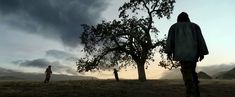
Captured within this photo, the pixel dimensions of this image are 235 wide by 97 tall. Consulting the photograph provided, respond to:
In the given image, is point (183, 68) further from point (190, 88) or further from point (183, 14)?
point (183, 14)

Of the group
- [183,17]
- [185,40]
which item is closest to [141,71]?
[183,17]

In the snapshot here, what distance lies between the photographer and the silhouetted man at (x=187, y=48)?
11.7m

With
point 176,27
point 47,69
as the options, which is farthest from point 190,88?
point 47,69

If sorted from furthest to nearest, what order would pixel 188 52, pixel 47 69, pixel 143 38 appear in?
pixel 143 38 < pixel 47 69 < pixel 188 52

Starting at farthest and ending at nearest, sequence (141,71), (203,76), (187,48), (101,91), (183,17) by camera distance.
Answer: (203,76), (141,71), (101,91), (183,17), (187,48)

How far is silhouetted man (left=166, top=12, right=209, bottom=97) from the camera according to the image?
461 inches

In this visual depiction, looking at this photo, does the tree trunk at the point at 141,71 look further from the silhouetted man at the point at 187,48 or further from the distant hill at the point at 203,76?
the silhouetted man at the point at 187,48

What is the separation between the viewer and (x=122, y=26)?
2018 inches

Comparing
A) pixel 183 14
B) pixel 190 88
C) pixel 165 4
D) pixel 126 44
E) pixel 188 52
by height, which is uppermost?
pixel 165 4

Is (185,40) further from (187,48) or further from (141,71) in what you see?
(141,71)

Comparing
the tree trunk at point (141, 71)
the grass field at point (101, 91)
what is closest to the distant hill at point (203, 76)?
the tree trunk at point (141, 71)

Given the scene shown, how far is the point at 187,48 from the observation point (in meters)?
11.8

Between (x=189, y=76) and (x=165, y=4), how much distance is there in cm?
4168

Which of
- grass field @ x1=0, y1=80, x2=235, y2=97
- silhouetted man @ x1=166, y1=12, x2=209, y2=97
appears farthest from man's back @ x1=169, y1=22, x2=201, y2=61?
grass field @ x1=0, y1=80, x2=235, y2=97
